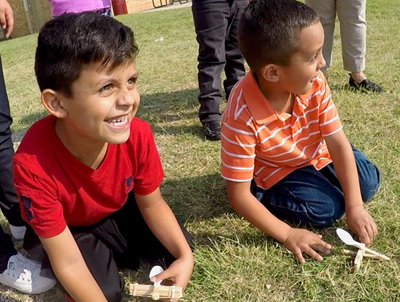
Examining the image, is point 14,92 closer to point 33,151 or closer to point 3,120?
point 3,120

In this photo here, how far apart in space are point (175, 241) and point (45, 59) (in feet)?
2.44

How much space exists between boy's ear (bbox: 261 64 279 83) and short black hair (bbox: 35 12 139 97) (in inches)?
20.7

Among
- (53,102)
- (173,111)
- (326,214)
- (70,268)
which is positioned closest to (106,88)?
(53,102)

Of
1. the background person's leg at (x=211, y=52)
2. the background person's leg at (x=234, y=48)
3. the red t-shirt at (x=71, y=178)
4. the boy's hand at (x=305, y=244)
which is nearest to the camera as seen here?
the red t-shirt at (x=71, y=178)

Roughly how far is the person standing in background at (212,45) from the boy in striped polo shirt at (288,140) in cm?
89

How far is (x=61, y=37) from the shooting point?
1327mm

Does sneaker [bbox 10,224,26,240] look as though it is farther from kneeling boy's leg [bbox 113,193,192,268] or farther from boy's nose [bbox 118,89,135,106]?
boy's nose [bbox 118,89,135,106]

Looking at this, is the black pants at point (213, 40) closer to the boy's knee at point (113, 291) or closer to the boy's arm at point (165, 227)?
the boy's arm at point (165, 227)

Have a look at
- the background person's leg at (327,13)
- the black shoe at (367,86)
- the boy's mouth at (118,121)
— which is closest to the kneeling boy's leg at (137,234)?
the boy's mouth at (118,121)

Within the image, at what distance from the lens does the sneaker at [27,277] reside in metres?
1.75

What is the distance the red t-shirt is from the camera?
1.43 meters

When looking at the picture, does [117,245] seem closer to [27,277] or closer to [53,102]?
[27,277]

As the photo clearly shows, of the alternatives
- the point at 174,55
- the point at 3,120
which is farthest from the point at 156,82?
the point at 3,120

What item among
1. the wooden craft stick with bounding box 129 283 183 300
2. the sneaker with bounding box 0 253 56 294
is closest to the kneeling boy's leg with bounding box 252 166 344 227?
the wooden craft stick with bounding box 129 283 183 300
